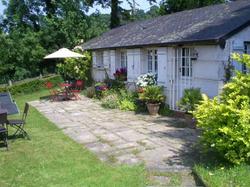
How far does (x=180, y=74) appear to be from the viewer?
512 inches

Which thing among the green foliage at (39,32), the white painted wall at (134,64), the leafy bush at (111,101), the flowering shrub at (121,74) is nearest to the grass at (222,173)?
the leafy bush at (111,101)

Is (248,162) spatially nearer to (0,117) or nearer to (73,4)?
(0,117)

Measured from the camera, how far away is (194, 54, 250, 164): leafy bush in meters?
6.19

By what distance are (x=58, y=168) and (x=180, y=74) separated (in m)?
7.28

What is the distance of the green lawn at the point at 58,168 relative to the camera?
6.27m

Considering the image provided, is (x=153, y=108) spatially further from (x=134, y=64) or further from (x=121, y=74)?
(x=121, y=74)

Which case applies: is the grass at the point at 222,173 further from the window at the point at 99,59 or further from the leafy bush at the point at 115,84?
the window at the point at 99,59

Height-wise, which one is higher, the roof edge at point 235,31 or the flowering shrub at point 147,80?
the roof edge at point 235,31

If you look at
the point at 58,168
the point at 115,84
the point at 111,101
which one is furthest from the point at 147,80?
the point at 58,168

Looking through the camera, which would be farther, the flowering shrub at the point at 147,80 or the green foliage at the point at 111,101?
the green foliage at the point at 111,101

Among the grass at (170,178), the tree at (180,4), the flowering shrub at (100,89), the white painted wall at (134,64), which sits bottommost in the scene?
the grass at (170,178)

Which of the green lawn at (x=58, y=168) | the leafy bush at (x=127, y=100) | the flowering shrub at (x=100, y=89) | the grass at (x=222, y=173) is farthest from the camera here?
the flowering shrub at (x=100, y=89)

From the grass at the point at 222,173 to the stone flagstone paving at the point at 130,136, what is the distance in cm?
43

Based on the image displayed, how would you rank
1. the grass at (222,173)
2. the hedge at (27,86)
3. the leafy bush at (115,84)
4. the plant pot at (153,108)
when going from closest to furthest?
the grass at (222,173) < the plant pot at (153,108) < the leafy bush at (115,84) < the hedge at (27,86)
